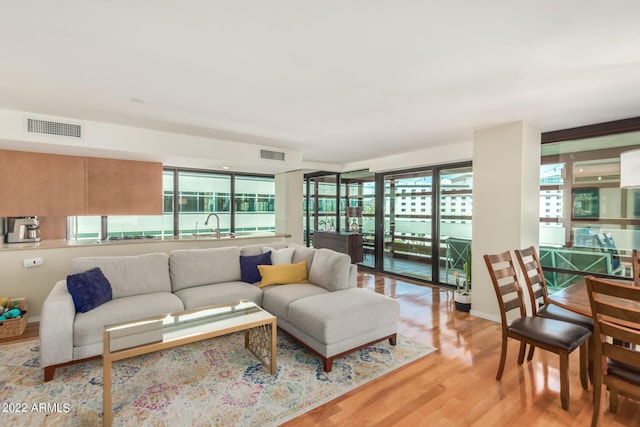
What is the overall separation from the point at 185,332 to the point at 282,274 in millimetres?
1476

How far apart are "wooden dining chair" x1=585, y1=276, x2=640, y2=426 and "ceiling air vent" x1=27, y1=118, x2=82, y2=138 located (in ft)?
15.9

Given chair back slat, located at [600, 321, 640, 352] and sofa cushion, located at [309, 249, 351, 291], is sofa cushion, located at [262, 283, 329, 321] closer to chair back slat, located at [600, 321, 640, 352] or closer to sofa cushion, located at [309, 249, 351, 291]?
sofa cushion, located at [309, 249, 351, 291]

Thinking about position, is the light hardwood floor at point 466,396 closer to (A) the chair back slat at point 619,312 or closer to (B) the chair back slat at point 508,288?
(B) the chair back slat at point 508,288

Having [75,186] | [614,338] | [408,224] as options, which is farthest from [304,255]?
[75,186]

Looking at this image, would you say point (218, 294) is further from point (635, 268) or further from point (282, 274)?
point (635, 268)

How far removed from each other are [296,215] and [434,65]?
14.9 ft

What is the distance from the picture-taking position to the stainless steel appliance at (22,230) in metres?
3.88

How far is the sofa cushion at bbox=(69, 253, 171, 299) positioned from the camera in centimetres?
311

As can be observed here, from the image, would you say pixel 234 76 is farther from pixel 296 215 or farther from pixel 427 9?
pixel 296 215

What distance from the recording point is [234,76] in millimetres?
2422

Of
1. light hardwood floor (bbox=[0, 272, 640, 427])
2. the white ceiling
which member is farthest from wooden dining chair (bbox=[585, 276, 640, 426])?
the white ceiling

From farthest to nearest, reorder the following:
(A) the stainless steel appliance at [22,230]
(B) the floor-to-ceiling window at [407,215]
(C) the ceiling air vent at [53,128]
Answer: (B) the floor-to-ceiling window at [407,215] → (A) the stainless steel appliance at [22,230] → (C) the ceiling air vent at [53,128]

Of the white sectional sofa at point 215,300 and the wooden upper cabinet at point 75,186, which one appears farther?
the wooden upper cabinet at point 75,186

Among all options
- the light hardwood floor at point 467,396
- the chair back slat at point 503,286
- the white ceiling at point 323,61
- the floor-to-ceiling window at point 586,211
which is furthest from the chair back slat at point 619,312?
the floor-to-ceiling window at point 586,211
